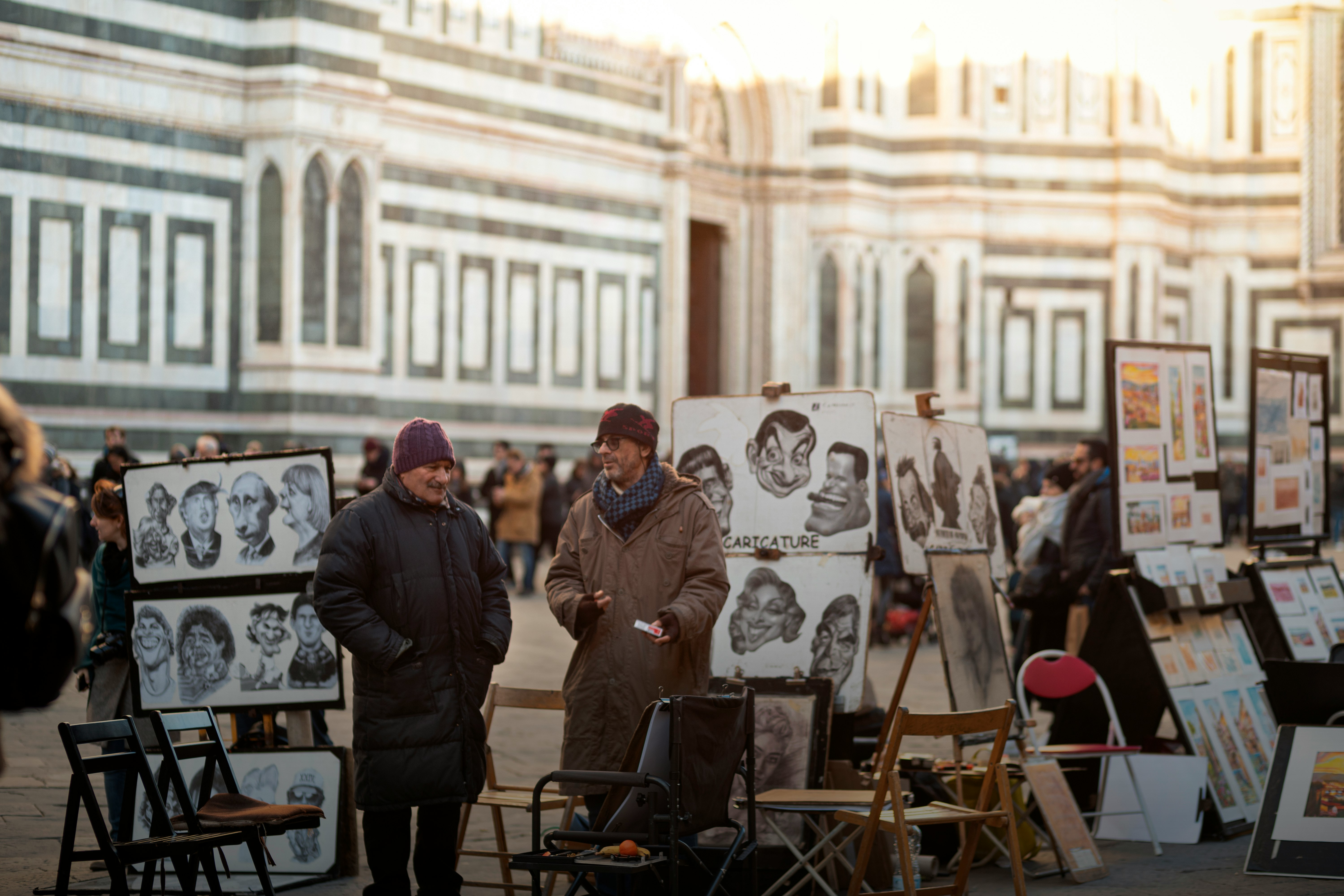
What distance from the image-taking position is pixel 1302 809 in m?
5.57

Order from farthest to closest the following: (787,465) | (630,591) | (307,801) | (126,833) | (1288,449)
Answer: (1288,449) < (787,465) < (307,801) < (630,591) < (126,833)

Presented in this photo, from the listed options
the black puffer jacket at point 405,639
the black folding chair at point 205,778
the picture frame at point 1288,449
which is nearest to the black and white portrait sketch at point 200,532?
the black folding chair at point 205,778

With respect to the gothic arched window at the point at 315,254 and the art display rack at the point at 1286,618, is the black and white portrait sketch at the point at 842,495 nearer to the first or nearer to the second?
the art display rack at the point at 1286,618

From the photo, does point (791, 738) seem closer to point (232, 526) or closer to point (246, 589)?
point (246, 589)

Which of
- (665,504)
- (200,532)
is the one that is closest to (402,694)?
(665,504)

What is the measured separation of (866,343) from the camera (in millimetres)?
22297

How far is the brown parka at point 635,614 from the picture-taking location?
14.9 ft

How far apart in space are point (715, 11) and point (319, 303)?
26.4ft

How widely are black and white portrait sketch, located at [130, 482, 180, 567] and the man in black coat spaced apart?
148cm

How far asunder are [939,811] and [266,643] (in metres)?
2.39

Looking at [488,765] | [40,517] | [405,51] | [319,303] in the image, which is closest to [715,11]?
[405,51]

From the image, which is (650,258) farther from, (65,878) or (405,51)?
(65,878)

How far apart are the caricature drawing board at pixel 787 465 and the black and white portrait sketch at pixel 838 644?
10.1 inches

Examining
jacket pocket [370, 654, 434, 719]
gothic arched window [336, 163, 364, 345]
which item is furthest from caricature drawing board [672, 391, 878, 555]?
gothic arched window [336, 163, 364, 345]
